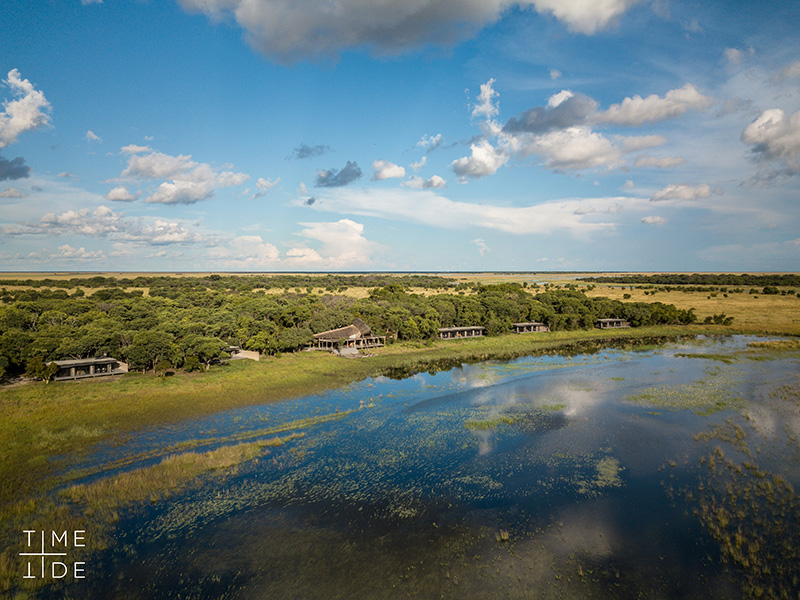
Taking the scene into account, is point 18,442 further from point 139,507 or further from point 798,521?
point 798,521

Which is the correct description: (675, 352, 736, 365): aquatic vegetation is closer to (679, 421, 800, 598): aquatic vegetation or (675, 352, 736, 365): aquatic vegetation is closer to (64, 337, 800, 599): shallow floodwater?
(64, 337, 800, 599): shallow floodwater

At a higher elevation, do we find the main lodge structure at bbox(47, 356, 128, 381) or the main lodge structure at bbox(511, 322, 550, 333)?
the main lodge structure at bbox(511, 322, 550, 333)

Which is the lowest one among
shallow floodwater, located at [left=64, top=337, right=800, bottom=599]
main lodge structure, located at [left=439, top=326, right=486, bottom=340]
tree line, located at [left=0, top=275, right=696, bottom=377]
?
shallow floodwater, located at [left=64, top=337, right=800, bottom=599]

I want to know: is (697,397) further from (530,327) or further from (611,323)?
(611,323)

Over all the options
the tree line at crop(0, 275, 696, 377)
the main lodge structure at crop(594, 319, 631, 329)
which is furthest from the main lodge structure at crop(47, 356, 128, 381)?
the main lodge structure at crop(594, 319, 631, 329)

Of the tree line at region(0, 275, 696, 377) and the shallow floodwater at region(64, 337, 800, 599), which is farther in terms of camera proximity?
the tree line at region(0, 275, 696, 377)

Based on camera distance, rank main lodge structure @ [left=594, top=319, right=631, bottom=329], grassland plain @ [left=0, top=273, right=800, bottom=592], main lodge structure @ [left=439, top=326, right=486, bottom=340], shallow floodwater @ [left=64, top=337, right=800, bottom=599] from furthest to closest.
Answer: main lodge structure @ [left=594, top=319, right=631, bottom=329] < main lodge structure @ [left=439, top=326, right=486, bottom=340] < grassland plain @ [left=0, top=273, right=800, bottom=592] < shallow floodwater @ [left=64, top=337, right=800, bottom=599]

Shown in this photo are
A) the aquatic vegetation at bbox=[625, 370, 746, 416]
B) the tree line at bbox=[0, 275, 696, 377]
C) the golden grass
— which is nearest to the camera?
the aquatic vegetation at bbox=[625, 370, 746, 416]

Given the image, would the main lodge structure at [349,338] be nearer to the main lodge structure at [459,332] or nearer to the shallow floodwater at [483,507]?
the main lodge structure at [459,332]
